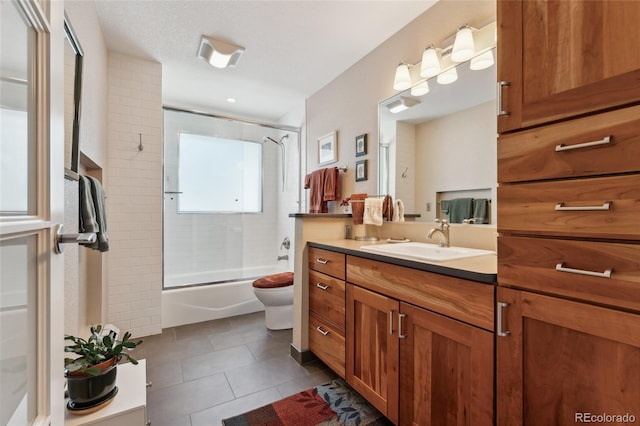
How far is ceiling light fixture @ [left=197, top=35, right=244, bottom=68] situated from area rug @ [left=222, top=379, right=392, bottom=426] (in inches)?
103

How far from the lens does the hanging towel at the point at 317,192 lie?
307 centimetres

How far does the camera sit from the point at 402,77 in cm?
212

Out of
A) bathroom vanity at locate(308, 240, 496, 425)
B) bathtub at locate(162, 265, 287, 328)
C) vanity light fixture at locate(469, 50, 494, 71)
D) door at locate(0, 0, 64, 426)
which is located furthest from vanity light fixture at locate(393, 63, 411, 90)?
bathtub at locate(162, 265, 287, 328)

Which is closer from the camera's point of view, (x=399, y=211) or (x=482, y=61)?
(x=482, y=61)

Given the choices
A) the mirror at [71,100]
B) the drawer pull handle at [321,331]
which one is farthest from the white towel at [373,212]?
the mirror at [71,100]

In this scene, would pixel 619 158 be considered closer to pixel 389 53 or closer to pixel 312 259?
pixel 312 259

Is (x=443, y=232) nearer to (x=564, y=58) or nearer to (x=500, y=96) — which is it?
(x=500, y=96)

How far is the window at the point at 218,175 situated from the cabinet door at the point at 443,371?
9.28 feet

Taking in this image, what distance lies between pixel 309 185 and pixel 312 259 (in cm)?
144

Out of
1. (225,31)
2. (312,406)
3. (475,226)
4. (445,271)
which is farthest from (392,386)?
(225,31)

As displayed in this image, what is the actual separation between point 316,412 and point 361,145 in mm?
2015

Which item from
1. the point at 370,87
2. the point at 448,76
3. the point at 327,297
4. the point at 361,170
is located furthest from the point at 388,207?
the point at 370,87

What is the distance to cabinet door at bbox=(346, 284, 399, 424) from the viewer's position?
1375 millimetres

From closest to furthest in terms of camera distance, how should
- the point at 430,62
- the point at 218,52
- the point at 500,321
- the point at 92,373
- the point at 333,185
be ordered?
1. the point at 500,321
2. the point at 92,373
3. the point at 430,62
4. the point at 218,52
5. the point at 333,185
